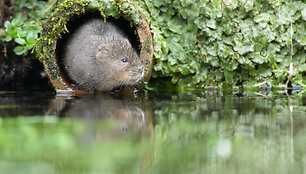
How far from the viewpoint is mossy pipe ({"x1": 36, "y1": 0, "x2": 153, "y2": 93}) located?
454 centimetres

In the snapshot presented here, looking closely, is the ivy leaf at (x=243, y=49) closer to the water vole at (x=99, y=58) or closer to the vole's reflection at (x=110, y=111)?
the water vole at (x=99, y=58)

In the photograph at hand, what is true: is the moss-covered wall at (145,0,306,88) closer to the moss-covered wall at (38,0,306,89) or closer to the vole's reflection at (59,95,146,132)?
the moss-covered wall at (38,0,306,89)

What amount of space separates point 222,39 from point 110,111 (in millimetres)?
2212

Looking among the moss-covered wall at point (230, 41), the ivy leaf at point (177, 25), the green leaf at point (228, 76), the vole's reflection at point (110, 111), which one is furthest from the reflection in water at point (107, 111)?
the green leaf at point (228, 76)

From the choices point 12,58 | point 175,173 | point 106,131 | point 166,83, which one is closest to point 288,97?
point 166,83

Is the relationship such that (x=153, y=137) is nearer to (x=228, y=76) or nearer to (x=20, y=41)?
(x=228, y=76)

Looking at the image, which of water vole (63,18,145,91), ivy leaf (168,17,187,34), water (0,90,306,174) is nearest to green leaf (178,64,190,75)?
ivy leaf (168,17,187,34)

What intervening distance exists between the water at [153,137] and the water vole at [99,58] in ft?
3.46

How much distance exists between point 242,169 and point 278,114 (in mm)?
1499

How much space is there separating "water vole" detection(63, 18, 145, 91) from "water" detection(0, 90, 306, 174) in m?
1.06

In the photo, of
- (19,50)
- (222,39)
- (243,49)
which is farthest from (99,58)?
(243,49)

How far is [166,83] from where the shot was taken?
17.5 ft

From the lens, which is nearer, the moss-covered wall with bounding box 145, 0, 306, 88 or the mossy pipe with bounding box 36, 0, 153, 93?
the mossy pipe with bounding box 36, 0, 153, 93

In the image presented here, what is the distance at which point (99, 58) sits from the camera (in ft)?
15.8
